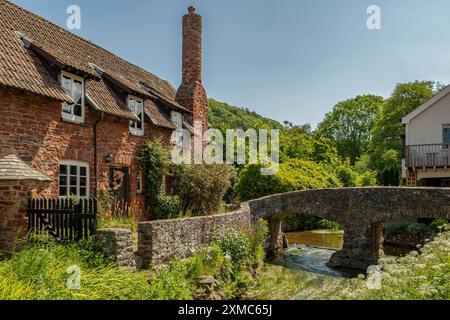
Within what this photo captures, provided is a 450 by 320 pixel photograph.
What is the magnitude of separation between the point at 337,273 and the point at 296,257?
135 inches

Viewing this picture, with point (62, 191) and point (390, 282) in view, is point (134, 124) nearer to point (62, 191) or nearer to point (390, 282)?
point (62, 191)

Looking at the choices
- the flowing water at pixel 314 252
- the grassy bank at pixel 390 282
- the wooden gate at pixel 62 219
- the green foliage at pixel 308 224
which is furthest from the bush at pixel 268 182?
→ the wooden gate at pixel 62 219

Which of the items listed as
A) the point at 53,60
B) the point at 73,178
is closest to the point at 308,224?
the point at 73,178

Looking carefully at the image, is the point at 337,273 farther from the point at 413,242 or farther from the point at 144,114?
the point at 144,114

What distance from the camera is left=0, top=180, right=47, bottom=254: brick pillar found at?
A: 10.6 meters

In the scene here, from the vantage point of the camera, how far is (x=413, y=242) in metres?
24.0

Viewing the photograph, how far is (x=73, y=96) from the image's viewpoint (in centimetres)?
1471

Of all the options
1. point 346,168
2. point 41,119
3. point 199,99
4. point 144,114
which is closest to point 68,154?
point 41,119

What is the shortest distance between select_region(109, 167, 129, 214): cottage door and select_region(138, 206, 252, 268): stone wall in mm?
3733

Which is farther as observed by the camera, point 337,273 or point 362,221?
point 362,221

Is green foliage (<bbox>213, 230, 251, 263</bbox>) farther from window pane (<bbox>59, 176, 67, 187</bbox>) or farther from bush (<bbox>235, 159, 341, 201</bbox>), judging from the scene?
bush (<bbox>235, 159, 341, 201</bbox>)

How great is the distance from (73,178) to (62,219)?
152 inches

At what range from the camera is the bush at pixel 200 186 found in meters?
19.5

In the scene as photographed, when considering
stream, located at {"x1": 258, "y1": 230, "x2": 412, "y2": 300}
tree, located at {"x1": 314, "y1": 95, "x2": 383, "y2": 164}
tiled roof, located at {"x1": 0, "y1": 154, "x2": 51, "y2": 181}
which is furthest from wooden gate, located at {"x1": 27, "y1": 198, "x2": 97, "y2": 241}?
tree, located at {"x1": 314, "y1": 95, "x2": 383, "y2": 164}
